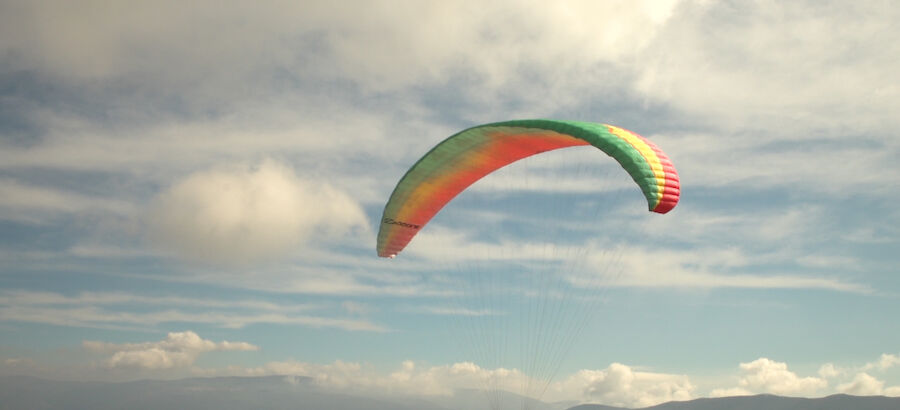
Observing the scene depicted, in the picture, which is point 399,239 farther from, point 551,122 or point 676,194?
point 676,194

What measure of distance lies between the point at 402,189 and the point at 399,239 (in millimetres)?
3219

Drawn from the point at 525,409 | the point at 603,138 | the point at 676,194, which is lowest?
the point at 525,409

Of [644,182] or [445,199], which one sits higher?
[445,199]

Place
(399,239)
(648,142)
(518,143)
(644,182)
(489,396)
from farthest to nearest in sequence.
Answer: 1. (399,239)
2. (518,143)
3. (489,396)
4. (648,142)
5. (644,182)

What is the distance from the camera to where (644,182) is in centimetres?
1942

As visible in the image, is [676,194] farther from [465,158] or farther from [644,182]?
[465,158]

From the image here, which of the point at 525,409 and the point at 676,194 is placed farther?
the point at 525,409

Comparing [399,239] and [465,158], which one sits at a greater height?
[465,158]

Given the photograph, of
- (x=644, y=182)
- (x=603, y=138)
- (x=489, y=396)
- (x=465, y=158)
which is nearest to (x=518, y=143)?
(x=465, y=158)

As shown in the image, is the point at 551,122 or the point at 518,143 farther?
the point at 518,143

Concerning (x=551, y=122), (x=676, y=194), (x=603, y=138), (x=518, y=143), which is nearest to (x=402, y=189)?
(x=518, y=143)

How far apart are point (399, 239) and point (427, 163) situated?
16.6 ft

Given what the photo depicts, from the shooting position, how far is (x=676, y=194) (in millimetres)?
20078

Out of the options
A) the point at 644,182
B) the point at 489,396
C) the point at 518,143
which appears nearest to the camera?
the point at 644,182
